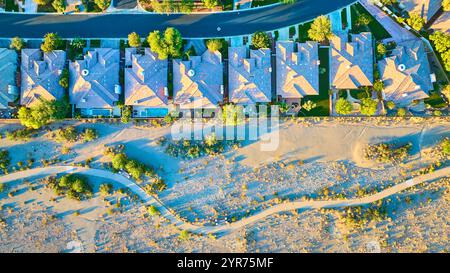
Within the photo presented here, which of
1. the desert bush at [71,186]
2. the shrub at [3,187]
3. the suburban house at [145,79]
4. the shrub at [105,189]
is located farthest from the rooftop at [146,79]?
the shrub at [3,187]

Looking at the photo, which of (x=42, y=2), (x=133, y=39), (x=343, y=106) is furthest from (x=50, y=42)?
(x=343, y=106)

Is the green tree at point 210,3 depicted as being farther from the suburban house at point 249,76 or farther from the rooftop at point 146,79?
the rooftop at point 146,79

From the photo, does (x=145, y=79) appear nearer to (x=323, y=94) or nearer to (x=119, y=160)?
(x=119, y=160)

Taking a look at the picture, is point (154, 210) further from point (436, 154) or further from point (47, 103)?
point (436, 154)

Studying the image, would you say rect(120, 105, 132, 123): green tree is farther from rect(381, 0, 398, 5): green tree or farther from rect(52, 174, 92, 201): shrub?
rect(381, 0, 398, 5): green tree

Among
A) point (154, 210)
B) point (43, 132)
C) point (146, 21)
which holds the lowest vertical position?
point (154, 210)

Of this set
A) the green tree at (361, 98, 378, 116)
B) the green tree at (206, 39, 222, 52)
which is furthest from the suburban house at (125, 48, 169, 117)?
the green tree at (361, 98, 378, 116)

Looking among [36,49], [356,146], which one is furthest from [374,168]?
[36,49]
